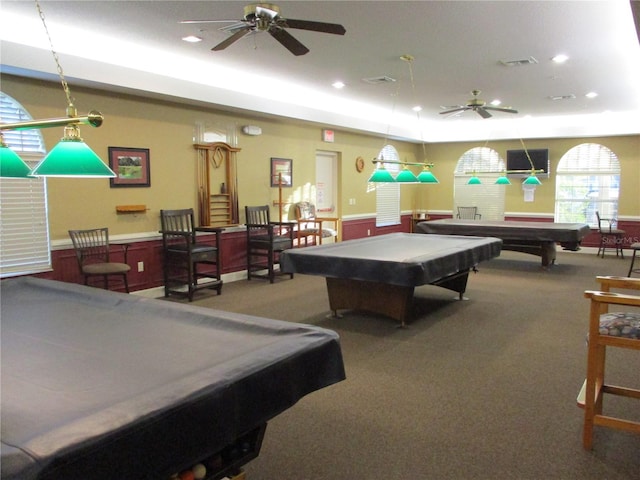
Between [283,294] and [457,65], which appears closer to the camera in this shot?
[457,65]

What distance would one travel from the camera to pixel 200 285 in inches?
238

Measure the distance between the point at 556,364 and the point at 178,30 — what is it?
4.38m

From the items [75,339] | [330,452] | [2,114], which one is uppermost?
[2,114]

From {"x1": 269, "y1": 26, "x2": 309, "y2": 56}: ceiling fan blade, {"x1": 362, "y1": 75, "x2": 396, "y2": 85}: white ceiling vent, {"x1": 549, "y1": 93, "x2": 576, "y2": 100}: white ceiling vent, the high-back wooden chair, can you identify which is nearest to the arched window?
the high-back wooden chair

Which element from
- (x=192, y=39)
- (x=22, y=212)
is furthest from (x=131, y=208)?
(x=192, y=39)

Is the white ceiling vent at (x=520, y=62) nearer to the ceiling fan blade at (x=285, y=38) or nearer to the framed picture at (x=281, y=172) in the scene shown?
the ceiling fan blade at (x=285, y=38)

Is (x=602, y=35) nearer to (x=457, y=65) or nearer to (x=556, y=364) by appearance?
(x=457, y=65)

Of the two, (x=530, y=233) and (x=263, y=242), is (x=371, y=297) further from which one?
(x=530, y=233)

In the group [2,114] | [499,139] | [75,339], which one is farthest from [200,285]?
[499,139]

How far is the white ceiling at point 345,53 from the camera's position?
13.4ft

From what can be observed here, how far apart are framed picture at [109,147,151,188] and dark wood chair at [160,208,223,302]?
465mm

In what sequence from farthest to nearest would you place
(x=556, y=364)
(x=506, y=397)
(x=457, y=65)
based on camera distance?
(x=457, y=65), (x=556, y=364), (x=506, y=397)

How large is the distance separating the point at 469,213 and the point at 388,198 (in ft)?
6.76

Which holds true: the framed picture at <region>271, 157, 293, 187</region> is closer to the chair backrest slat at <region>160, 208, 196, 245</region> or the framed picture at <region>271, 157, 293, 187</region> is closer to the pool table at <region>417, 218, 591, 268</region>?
the chair backrest slat at <region>160, 208, 196, 245</region>
